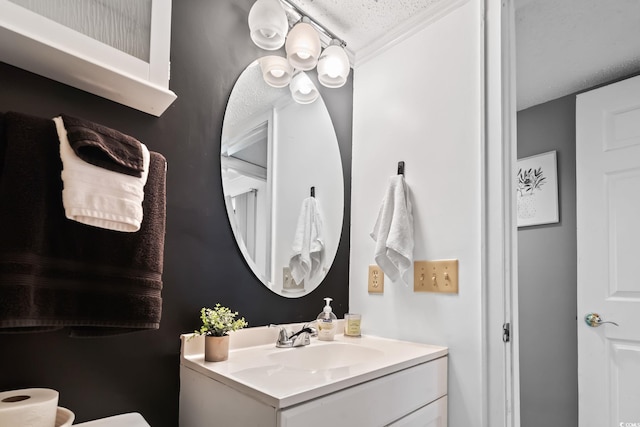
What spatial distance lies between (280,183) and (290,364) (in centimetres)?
65

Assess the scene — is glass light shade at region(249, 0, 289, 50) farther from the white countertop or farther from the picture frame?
the picture frame

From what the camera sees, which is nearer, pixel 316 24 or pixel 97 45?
pixel 97 45

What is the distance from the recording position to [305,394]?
2.77ft

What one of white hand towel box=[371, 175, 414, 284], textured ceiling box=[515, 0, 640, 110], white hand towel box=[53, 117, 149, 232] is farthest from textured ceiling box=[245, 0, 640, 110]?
white hand towel box=[53, 117, 149, 232]

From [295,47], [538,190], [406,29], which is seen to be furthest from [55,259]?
[538,190]

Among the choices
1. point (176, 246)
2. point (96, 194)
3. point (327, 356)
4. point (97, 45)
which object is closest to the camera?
point (96, 194)

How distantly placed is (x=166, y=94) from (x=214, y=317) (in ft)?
2.08

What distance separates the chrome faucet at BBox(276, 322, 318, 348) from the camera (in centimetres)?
131

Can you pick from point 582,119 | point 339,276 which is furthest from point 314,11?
point 582,119

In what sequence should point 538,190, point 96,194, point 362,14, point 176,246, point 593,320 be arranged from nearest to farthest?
1. point 96,194
2. point 176,246
3. point 362,14
4. point 593,320
5. point 538,190

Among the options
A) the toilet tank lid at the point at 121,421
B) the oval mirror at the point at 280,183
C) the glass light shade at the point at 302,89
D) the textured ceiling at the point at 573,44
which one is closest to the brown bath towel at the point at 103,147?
the oval mirror at the point at 280,183

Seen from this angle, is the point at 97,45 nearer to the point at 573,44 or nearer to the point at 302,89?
the point at 302,89

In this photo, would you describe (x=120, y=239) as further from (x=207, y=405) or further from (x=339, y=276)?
(x=339, y=276)

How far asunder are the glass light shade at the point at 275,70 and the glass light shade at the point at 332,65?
155 mm
